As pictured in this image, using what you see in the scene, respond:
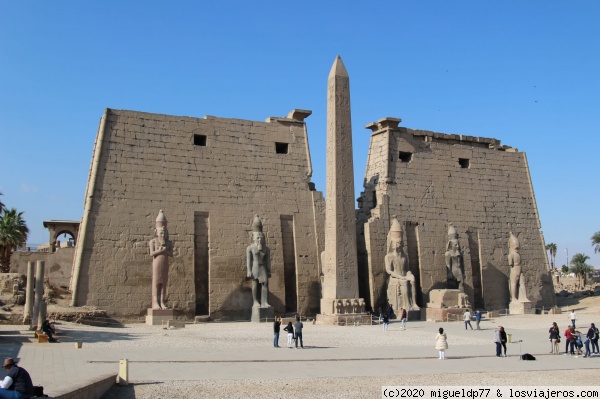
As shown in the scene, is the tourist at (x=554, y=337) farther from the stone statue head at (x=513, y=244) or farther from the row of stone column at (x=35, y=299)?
the stone statue head at (x=513, y=244)

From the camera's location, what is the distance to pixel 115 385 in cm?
721

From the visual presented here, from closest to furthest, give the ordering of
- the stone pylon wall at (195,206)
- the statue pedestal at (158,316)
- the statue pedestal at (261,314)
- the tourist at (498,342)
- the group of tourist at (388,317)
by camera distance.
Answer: the tourist at (498,342)
the group of tourist at (388,317)
the statue pedestal at (158,316)
the stone pylon wall at (195,206)
the statue pedestal at (261,314)

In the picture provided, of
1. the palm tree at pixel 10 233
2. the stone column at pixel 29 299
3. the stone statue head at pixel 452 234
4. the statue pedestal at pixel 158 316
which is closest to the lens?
the stone column at pixel 29 299

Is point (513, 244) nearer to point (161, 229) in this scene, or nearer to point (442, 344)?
point (161, 229)

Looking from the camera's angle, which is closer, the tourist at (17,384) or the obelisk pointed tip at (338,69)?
the tourist at (17,384)

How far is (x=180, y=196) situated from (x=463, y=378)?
440 inches

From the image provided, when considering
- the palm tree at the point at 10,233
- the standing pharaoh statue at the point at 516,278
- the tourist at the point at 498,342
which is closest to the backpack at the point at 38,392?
the tourist at the point at 498,342

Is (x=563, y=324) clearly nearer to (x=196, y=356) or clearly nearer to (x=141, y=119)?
(x=196, y=356)

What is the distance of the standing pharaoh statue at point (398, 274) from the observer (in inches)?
719

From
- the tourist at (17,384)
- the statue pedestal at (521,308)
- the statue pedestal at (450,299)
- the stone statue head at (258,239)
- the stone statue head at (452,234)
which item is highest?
the stone statue head at (452,234)

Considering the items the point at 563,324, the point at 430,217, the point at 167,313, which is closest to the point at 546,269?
the point at 430,217

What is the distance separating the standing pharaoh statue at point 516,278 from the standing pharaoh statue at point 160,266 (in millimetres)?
11467

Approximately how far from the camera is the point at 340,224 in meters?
16.5

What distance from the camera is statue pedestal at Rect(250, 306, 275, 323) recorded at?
16844 mm
